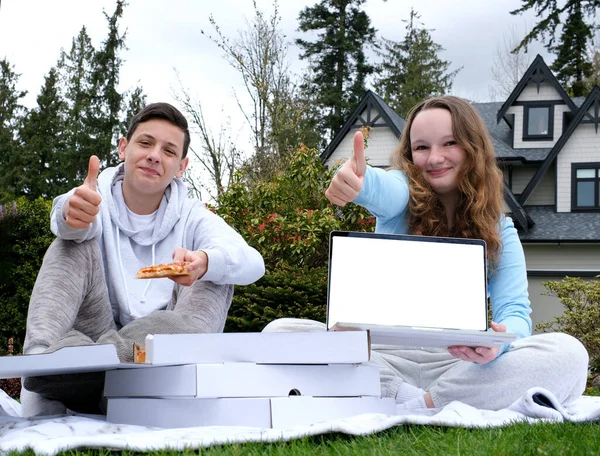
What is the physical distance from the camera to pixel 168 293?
10.9 ft

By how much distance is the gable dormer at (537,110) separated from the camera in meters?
19.9

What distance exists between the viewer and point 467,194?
3275 millimetres

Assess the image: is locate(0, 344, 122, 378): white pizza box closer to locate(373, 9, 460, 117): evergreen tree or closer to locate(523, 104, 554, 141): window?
locate(523, 104, 554, 141): window

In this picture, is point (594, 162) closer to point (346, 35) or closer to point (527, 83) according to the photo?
point (527, 83)

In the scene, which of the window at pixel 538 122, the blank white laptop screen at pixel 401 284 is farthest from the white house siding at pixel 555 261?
the blank white laptop screen at pixel 401 284

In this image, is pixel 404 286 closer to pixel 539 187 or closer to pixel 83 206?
pixel 83 206

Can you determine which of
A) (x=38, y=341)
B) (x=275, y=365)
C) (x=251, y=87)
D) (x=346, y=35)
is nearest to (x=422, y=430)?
(x=275, y=365)

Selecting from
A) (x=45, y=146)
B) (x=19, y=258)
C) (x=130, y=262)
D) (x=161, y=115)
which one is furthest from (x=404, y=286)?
(x=45, y=146)

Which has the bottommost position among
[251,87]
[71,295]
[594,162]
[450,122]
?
[71,295]

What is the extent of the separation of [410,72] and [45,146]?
15939mm

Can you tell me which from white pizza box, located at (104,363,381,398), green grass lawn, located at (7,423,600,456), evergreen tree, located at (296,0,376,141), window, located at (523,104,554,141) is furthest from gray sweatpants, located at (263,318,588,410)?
evergreen tree, located at (296,0,376,141)

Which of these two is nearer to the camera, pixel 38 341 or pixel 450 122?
pixel 38 341

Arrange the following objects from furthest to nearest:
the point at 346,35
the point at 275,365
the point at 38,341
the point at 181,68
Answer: the point at 346,35 → the point at 181,68 → the point at 38,341 → the point at 275,365

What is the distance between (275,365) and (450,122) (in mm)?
1506
